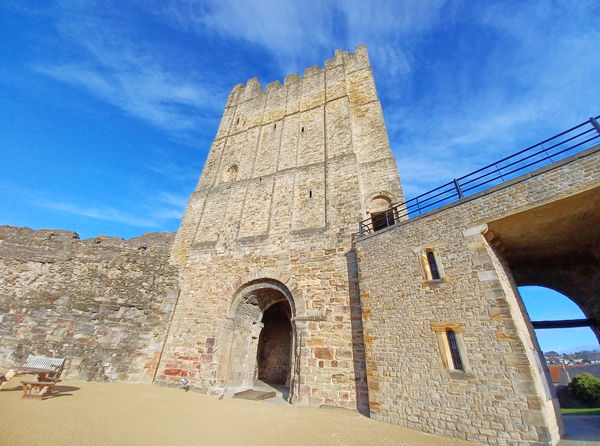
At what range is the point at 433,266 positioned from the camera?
6.18m

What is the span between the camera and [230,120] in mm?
16469

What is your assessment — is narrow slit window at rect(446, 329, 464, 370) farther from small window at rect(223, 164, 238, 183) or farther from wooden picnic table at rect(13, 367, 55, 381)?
small window at rect(223, 164, 238, 183)

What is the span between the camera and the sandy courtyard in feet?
12.8

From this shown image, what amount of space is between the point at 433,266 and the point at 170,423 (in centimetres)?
655

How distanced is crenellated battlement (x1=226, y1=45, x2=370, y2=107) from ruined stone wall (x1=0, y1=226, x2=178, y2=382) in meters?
12.3

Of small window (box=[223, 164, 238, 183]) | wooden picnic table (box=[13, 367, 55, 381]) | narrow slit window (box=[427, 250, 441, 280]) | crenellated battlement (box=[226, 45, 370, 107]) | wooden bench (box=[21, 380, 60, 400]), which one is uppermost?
crenellated battlement (box=[226, 45, 370, 107])

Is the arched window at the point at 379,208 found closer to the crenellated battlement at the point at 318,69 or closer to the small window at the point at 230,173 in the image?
the small window at the point at 230,173

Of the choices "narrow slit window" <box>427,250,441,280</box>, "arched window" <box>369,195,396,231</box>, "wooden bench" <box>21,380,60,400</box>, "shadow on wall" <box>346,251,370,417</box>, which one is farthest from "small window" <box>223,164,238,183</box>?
"narrow slit window" <box>427,250,441,280</box>

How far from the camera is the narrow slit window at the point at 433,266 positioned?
6033mm

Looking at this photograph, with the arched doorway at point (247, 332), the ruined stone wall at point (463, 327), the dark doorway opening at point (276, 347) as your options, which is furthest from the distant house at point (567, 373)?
the arched doorway at point (247, 332)

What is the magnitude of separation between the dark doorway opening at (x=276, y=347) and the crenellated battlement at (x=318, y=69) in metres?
13.6

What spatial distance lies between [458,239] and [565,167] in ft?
7.85

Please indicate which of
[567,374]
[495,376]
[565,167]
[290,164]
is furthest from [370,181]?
[567,374]

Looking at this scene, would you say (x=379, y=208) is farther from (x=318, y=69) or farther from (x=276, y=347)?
(x=318, y=69)
